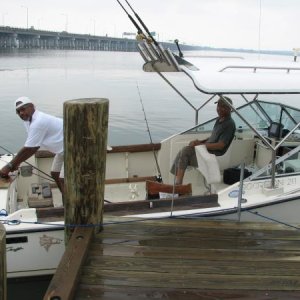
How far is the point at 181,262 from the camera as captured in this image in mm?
3744

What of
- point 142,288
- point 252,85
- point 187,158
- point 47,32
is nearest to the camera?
Answer: point 142,288

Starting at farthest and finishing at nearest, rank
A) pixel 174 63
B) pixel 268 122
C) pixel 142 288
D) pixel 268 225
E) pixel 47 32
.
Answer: pixel 47 32 → pixel 268 122 → pixel 174 63 → pixel 268 225 → pixel 142 288

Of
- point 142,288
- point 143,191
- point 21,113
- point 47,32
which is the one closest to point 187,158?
point 143,191

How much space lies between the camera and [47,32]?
11906 cm

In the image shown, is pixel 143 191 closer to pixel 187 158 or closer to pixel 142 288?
pixel 187 158

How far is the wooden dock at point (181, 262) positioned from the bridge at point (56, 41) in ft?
298

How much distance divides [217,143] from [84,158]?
2.50m

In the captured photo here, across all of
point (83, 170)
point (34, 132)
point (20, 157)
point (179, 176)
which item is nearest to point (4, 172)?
point (20, 157)

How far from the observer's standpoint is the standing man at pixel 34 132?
5.04 m

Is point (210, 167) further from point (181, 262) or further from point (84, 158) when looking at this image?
point (84, 158)

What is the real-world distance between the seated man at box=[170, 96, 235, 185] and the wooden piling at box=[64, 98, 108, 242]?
1969 millimetres

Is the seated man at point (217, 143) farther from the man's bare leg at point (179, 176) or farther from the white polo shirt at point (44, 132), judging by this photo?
the white polo shirt at point (44, 132)

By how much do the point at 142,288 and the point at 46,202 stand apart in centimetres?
242

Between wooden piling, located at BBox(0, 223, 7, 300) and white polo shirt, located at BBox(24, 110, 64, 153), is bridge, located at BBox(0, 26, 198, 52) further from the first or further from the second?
wooden piling, located at BBox(0, 223, 7, 300)
